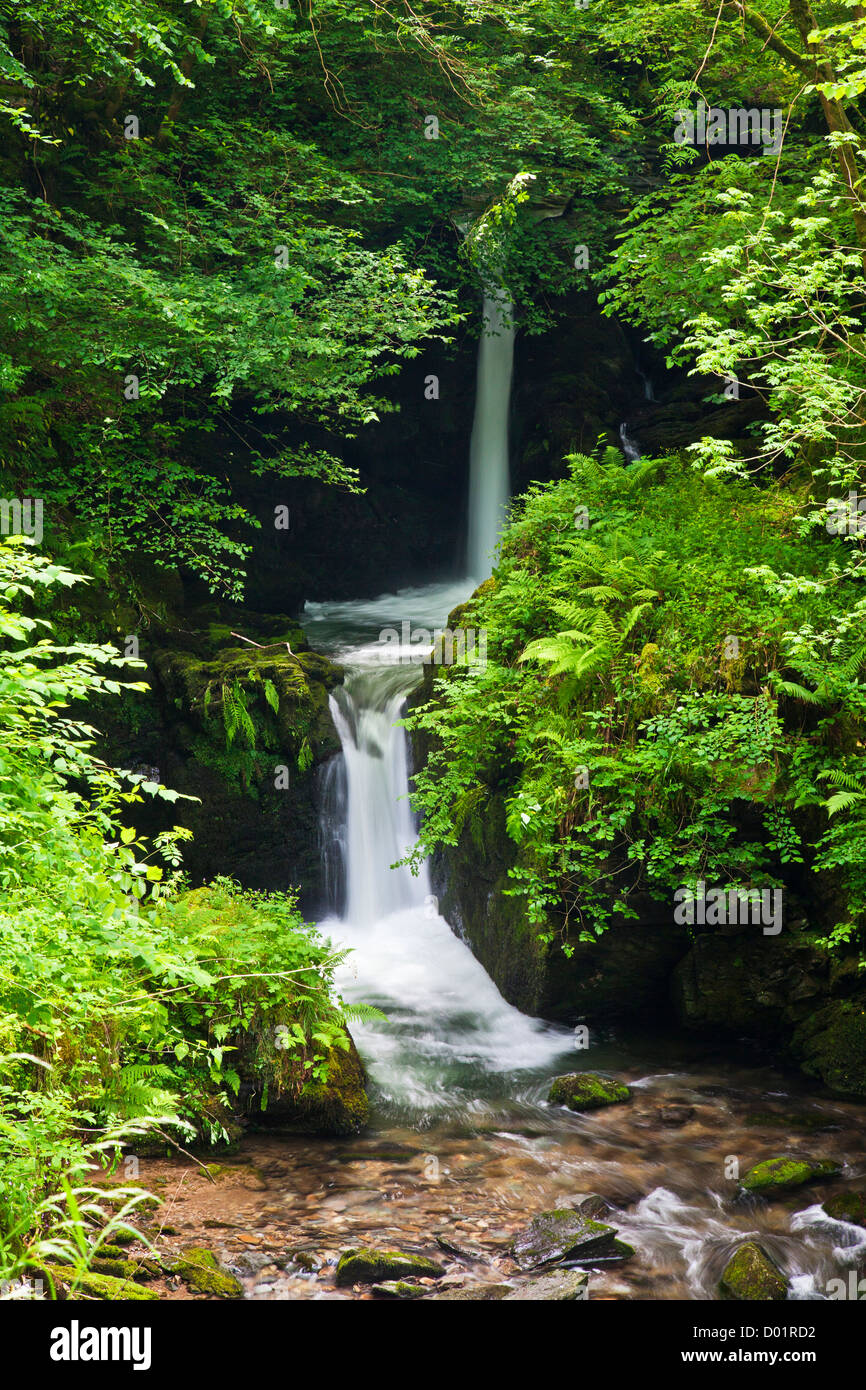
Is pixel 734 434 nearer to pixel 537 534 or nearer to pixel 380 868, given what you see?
pixel 537 534

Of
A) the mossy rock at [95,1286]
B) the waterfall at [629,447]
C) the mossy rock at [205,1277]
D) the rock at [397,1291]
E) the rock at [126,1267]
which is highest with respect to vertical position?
the waterfall at [629,447]

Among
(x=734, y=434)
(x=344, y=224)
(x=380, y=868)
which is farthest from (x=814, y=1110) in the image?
(x=344, y=224)

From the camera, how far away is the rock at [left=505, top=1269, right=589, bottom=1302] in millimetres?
4871

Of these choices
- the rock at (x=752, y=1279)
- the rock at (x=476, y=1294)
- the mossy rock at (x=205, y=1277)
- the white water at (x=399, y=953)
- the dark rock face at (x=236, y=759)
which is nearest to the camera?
the mossy rock at (x=205, y=1277)

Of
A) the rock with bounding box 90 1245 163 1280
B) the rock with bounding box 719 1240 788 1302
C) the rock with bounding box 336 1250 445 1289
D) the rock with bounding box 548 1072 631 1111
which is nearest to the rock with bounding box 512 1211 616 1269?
the rock with bounding box 336 1250 445 1289

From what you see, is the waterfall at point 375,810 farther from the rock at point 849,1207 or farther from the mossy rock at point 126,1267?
the mossy rock at point 126,1267

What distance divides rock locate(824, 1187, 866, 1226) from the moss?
0.23 metres

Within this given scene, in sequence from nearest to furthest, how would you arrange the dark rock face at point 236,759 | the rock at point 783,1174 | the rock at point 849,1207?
the rock at point 849,1207 → the rock at point 783,1174 → the dark rock face at point 236,759

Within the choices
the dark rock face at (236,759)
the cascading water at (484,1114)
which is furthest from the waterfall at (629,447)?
the dark rock face at (236,759)

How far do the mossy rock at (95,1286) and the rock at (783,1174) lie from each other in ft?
13.4

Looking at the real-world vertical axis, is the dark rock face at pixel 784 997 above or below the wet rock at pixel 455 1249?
above

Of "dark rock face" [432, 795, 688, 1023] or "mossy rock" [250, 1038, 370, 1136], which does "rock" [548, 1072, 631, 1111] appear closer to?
"dark rock face" [432, 795, 688, 1023]

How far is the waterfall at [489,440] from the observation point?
17516mm
